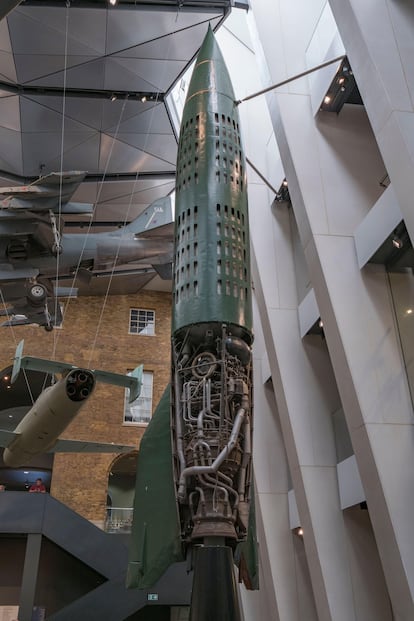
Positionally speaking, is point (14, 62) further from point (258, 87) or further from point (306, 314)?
point (306, 314)

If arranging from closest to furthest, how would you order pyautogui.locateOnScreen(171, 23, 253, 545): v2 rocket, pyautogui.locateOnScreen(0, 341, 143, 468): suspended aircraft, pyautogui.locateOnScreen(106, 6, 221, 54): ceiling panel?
pyautogui.locateOnScreen(171, 23, 253, 545): v2 rocket < pyautogui.locateOnScreen(0, 341, 143, 468): suspended aircraft < pyautogui.locateOnScreen(106, 6, 221, 54): ceiling panel

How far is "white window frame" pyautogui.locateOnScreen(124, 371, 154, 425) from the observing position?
866 inches

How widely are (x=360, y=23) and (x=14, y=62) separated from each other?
918 centimetres

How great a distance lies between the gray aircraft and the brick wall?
6687 mm

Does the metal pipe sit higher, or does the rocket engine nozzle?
the rocket engine nozzle

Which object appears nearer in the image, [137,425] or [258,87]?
[258,87]

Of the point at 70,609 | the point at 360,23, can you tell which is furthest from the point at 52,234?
the point at 70,609

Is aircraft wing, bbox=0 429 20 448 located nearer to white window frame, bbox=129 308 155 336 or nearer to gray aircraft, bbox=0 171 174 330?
gray aircraft, bbox=0 171 174 330

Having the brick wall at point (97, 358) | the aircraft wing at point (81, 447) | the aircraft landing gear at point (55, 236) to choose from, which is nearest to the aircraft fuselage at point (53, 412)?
the aircraft wing at point (81, 447)

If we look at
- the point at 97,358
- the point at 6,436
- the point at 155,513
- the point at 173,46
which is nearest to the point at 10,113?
the point at 173,46

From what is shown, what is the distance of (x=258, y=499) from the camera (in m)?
13.8

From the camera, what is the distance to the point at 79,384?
9898 mm

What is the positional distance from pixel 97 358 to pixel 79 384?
12.8 metres

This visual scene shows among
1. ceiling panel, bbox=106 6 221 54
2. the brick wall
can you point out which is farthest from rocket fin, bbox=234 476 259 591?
the brick wall
